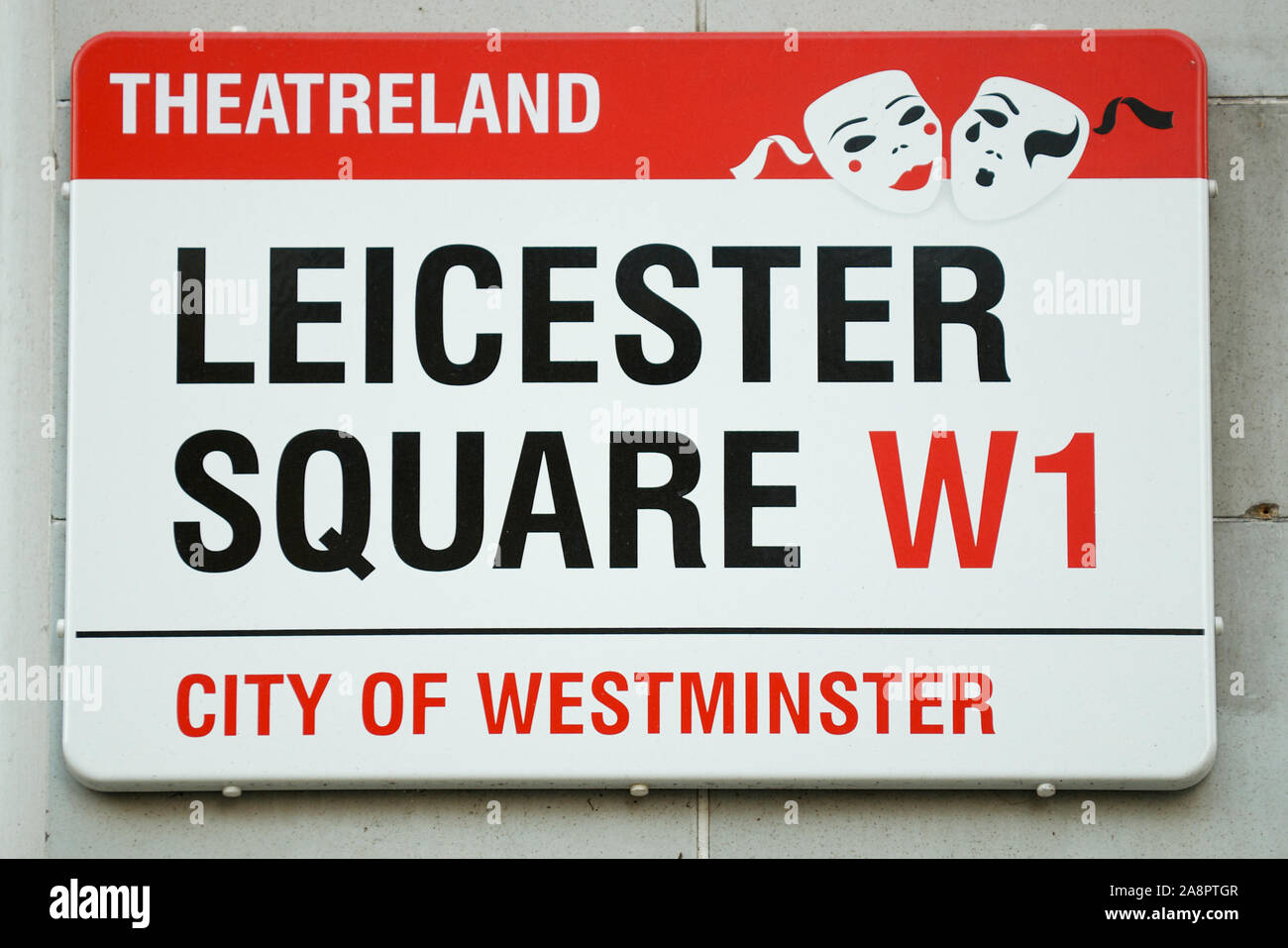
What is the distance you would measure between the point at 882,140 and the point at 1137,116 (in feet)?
1.73

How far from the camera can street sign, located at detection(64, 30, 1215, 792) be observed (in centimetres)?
200

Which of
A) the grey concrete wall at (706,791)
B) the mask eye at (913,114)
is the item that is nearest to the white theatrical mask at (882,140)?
the mask eye at (913,114)

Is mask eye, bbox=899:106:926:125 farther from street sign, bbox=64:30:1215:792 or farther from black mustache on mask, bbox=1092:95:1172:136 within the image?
black mustache on mask, bbox=1092:95:1172:136

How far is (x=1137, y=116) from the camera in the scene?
205 cm

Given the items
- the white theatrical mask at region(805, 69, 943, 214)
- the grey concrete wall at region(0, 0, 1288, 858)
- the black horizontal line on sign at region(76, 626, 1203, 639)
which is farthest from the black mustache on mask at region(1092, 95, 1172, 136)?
the black horizontal line on sign at region(76, 626, 1203, 639)

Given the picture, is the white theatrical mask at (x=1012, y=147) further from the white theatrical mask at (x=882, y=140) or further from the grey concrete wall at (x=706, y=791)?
the grey concrete wall at (x=706, y=791)

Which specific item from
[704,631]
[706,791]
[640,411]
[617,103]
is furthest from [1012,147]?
[706,791]

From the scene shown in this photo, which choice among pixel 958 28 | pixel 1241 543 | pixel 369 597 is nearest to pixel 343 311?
pixel 369 597

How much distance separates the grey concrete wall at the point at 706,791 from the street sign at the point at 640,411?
0.10 meters

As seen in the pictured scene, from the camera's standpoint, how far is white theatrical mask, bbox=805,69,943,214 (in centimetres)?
205

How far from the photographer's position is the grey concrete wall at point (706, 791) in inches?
81.2

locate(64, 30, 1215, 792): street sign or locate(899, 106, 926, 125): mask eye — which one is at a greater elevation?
locate(899, 106, 926, 125): mask eye

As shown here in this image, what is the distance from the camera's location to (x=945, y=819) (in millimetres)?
2061

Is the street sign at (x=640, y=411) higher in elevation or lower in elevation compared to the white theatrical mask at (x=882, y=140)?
lower
